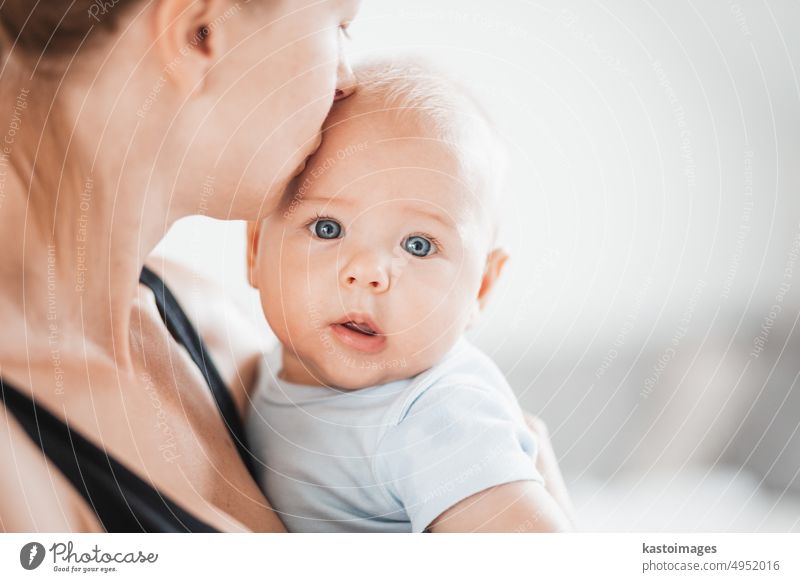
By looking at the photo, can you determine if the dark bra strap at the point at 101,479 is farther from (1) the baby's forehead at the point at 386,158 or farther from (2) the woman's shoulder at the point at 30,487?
(1) the baby's forehead at the point at 386,158

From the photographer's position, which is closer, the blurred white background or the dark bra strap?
the dark bra strap

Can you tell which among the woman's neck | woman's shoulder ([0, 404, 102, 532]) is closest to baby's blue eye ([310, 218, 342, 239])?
the woman's neck

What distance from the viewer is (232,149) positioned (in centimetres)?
64

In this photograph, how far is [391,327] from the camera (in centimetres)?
66

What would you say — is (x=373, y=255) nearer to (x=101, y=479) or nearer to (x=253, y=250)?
(x=253, y=250)

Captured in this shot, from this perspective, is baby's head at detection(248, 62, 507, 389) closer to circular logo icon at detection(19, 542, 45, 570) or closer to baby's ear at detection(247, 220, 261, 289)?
baby's ear at detection(247, 220, 261, 289)

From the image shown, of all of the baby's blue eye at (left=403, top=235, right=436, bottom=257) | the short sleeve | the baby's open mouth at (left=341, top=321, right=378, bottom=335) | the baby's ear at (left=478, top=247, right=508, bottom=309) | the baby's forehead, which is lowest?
the short sleeve

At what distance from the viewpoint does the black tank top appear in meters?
0.58

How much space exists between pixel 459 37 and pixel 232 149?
198 millimetres

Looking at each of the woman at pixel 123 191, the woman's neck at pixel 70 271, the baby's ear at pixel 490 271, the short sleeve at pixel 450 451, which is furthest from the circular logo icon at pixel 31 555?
the baby's ear at pixel 490 271

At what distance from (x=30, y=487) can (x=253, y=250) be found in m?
0.23

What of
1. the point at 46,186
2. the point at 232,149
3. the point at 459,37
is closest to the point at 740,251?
the point at 459,37

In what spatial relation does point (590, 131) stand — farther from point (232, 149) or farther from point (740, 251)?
point (232, 149)

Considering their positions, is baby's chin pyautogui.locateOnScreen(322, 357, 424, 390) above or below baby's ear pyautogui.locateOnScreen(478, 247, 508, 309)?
→ below
